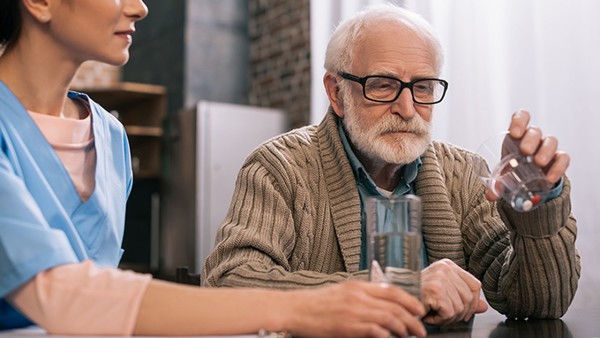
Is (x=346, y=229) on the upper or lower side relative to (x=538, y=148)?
lower

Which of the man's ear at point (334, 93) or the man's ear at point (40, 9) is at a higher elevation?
the man's ear at point (40, 9)

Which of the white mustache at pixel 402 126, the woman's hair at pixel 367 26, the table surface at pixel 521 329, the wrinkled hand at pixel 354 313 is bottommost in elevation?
the table surface at pixel 521 329

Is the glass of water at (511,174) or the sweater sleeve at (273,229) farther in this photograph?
the sweater sleeve at (273,229)

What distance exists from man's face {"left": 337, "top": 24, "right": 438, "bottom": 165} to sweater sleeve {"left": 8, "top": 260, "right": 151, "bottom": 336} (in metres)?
0.94

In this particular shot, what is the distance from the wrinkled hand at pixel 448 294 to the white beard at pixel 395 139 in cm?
48

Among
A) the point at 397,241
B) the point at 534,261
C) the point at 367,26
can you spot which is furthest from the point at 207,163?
the point at 397,241

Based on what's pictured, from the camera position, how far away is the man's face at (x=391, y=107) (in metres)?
1.75

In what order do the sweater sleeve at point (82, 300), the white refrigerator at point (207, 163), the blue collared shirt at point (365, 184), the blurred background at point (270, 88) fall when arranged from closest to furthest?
1. the sweater sleeve at point (82, 300)
2. the blue collared shirt at point (365, 184)
3. the blurred background at point (270, 88)
4. the white refrigerator at point (207, 163)

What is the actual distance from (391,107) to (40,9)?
860 millimetres

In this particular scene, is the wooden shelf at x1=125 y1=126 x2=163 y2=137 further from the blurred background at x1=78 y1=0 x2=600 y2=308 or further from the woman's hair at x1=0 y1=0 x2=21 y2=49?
the woman's hair at x1=0 y1=0 x2=21 y2=49

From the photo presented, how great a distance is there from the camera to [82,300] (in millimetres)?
895

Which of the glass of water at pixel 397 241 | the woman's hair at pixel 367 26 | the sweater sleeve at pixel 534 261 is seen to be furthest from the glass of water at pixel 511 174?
Answer: the woman's hair at pixel 367 26

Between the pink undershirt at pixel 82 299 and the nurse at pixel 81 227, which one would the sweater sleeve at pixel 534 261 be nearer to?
the nurse at pixel 81 227

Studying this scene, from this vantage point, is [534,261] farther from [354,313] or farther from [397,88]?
[354,313]
